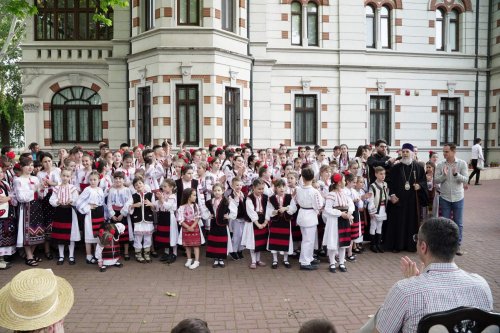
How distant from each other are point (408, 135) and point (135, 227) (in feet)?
56.1

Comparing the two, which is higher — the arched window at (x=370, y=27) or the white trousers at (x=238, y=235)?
the arched window at (x=370, y=27)

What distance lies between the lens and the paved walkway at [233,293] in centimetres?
555

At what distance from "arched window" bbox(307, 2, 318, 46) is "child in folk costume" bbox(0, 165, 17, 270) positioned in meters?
15.9

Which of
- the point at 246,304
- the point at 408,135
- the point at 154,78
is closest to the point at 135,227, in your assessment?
the point at 246,304

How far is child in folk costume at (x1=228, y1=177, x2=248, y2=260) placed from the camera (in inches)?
336

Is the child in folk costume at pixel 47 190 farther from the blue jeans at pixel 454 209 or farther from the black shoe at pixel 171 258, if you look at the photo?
the blue jeans at pixel 454 209

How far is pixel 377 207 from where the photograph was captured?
9406 mm

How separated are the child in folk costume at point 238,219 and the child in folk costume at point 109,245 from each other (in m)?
2.19

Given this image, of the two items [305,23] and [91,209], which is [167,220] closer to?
[91,209]

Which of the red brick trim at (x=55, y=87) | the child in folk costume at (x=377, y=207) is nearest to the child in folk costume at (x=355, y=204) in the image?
the child in folk costume at (x=377, y=207)

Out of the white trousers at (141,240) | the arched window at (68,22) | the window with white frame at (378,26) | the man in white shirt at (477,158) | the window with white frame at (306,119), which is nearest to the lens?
the white trousers at (141,240)

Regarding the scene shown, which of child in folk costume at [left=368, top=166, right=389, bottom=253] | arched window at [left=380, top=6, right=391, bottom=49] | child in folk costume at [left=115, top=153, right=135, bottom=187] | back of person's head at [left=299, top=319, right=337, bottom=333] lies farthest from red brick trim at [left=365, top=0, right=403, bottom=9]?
back of person's head at [left=299, top=319, right=337, bottom=333]

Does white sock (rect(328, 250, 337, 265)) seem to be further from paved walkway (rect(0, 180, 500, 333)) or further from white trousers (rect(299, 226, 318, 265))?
white trousers (rect(299, 226, 318, 265))

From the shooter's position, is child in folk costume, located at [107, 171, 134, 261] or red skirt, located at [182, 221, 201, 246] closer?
red skirt, located at [182, 221, 201, 246]
